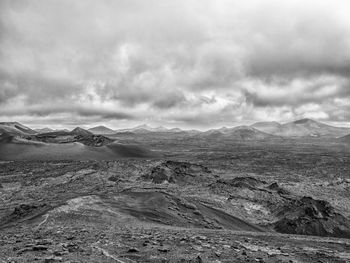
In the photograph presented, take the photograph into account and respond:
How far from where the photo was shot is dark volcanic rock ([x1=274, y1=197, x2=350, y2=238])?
84.4ft

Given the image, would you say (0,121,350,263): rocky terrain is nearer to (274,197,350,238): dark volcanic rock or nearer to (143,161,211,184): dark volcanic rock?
(274,197,350,238): dark volcanic rock

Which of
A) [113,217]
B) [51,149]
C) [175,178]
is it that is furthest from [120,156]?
[113,217]

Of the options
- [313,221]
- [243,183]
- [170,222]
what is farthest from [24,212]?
[243,183]

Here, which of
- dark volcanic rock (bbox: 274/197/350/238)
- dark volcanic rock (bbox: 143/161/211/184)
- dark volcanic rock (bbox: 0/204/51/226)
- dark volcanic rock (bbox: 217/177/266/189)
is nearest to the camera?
dark volcanic rock (bbox: 0/204/51/226)

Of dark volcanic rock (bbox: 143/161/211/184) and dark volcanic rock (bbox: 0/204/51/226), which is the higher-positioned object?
dark volcanic rock (bbox: 143/161/211/184)

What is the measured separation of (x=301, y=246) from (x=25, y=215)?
1789cm

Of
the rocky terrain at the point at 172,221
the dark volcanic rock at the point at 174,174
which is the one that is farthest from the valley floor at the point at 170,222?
the dark volcanic rock at the point at 174,174

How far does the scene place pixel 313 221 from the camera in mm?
26609

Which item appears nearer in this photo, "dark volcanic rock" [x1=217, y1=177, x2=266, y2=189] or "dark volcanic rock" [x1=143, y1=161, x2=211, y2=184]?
"dark volcanic rock" [x1=217, y1=177, x2=266, y2=189]

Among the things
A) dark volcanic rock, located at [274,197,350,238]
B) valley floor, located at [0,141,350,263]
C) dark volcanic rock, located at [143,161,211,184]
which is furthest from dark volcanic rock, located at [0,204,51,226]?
dark volcanic rock, located at [143,161,211,184]

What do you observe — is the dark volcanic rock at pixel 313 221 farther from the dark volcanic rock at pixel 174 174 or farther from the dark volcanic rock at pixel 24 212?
the dark volcanic rock at pixel 174 174

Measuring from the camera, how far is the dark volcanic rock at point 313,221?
84.4 feet

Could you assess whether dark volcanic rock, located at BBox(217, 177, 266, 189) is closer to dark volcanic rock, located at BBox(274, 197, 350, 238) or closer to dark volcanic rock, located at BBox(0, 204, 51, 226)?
dark volcanic rock, located at BBox(274, 197, 350, 238)

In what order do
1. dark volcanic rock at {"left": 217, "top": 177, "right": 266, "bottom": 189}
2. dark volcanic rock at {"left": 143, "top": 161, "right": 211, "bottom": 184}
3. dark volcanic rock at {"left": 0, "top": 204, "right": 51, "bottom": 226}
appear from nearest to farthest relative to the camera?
1. dark volcanic rock at {"left": 0, "top": 204, "right": 51, "bottom": 226}
2. dark volcanic rock at {"left": 217, "top": 177, "right": 266, "bottom": 189}
3. dark volcanic rock at {"left": 143, "top": 161, "right": 211, "bottom": 184}
